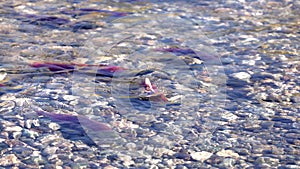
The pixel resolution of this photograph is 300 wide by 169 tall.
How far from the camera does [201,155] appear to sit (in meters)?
2.93

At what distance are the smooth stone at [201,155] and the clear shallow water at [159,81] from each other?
1 cm

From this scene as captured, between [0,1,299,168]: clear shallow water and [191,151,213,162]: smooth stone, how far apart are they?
0.01 metres

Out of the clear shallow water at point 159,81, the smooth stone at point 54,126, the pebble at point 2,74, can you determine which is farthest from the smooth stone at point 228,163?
the pebble at point 2,74

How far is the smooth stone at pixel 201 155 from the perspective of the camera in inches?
114

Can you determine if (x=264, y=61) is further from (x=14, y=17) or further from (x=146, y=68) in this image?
(x=14, y=17)

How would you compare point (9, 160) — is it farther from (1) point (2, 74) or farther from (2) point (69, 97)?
(1) point (2, 74)

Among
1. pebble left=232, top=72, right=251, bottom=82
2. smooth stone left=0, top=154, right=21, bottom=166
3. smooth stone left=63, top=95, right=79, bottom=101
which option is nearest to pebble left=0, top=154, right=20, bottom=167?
smooth stone left=0, top=154, right=21, bottom=166

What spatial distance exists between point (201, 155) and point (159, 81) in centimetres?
95

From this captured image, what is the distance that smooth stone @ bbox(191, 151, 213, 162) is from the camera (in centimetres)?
290

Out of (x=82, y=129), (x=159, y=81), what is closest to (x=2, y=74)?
(x=82, y=129)

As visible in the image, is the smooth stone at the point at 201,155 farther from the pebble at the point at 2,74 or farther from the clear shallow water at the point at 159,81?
the pebble at the point at 2,74

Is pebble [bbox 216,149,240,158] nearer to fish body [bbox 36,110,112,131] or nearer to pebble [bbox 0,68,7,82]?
fish body [bbox 36,110,112,131]

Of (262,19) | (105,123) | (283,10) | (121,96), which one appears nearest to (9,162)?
(105,123)

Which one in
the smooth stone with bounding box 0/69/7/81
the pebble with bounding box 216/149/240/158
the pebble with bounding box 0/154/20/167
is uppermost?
the smooth stone with bounding box 0/69/7/81
